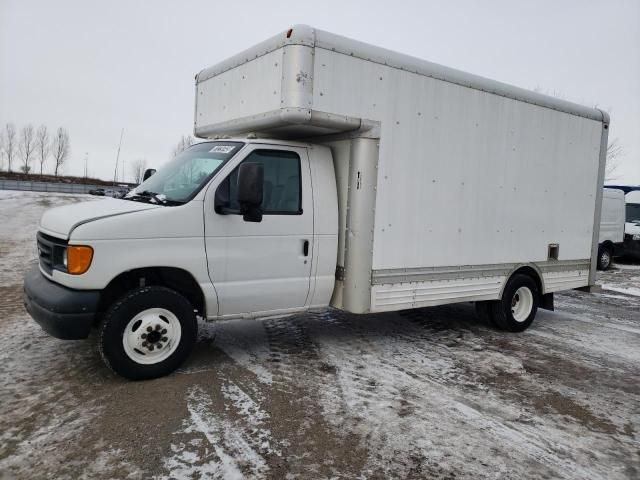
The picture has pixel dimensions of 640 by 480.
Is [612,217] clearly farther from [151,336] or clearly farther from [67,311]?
[67,311]

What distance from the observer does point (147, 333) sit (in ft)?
15.5

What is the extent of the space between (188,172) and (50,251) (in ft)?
4.97

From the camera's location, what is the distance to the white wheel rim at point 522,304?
7.49m

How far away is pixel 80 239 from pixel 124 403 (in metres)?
1.44

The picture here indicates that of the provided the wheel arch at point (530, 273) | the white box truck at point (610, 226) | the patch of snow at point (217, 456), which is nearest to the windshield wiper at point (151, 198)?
the patch of snow at point (217, 456)

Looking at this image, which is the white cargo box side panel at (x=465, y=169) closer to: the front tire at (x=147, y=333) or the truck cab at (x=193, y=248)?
the truck cab at (x=193, y=248)

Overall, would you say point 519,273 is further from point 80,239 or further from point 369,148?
point 80,239

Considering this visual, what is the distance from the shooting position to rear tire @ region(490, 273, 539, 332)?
Result: 7.20m

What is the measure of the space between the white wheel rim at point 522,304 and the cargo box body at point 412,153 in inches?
14.7

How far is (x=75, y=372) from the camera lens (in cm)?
495

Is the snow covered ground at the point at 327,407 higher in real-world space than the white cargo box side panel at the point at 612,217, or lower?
lower

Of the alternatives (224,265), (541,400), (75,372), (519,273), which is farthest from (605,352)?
(75,372)

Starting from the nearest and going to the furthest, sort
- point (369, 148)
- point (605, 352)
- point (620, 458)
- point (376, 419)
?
point (620, 458) → point (376, 419) → point (369, 148) → point (605, 352)

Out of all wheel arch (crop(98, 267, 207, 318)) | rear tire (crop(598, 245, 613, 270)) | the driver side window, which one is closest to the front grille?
wheel arch (crop(98, 267, 207, 318))
